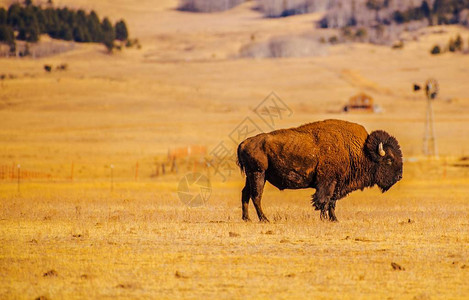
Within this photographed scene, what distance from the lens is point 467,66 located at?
123938mm

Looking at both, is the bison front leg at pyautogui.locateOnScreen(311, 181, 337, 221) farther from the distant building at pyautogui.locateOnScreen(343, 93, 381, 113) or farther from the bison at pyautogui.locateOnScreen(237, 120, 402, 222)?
the distant building at pyautogui.locateOnScreen(343, 93, 381, 113)

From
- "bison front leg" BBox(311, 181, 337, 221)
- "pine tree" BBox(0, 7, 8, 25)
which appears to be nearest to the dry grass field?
"bison front leg" BBox(311, 181, 337, 221)

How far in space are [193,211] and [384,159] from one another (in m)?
5.17

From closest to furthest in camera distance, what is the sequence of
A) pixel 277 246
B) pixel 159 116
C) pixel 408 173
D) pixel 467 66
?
pixel 277 246 < pixel 408 173 < pixel 159 116 < pixel 467 66

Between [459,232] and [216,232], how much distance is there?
4.63m

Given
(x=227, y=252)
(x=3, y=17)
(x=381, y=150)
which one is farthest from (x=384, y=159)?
(x=3, y=17)

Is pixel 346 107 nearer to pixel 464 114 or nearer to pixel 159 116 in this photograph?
pixel 464 114

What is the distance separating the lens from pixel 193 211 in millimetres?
21453

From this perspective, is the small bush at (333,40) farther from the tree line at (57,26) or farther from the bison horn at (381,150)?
the bison horn at (381,150)

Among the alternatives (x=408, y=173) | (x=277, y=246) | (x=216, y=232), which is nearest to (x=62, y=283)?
(x=277, y=246)

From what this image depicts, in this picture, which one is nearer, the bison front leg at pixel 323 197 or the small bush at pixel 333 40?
the bison front leg at pixel 323 197

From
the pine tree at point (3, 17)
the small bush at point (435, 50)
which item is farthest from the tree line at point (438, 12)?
the pine tree at point (3, 17)

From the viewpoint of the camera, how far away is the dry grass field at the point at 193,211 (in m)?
11.2

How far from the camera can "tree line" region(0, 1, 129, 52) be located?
550 ft
